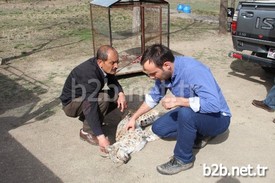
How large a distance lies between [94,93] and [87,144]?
0.66 m

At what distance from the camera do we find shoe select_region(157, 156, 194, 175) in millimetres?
3154

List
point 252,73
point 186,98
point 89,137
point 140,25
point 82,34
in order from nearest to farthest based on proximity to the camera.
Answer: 1. point 186,98
2. point 89,137
3. point 252,73
4. point 140,25
5. point 82,34

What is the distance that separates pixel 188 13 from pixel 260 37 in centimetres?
924

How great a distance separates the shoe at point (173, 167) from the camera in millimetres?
3154

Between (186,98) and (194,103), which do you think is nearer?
(194,103)

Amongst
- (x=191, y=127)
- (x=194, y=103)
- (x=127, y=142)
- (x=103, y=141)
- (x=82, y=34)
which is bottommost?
(x=127, y=142)

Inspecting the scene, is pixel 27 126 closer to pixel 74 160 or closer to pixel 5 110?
pixel 5 110

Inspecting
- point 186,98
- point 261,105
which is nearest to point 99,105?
point 186,98

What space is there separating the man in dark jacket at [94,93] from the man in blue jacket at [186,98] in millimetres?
563

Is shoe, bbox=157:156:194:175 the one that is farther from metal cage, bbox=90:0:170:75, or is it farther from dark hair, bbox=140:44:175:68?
metal cage, bbox=90:0:170:75

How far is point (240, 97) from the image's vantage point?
5039 millimetres

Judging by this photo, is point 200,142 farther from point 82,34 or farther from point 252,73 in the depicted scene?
point 82,34

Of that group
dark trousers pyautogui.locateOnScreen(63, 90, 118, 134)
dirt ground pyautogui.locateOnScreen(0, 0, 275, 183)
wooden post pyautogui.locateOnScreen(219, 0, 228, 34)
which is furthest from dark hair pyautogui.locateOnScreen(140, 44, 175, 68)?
wooden post pyautogui.locateOnScreen(219, 0, 228, 34)

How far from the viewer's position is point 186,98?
10.1ft
